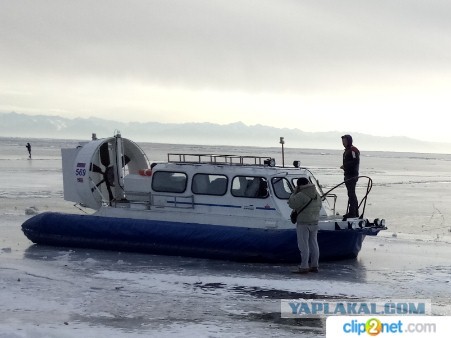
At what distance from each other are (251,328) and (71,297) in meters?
2.52

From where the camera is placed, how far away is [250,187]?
12398 millimetres

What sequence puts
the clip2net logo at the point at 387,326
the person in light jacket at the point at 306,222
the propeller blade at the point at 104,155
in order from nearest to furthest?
the clip2net logo at the point at 387,326 → the person in light jacket at the point at 306,222 → the propeller blade at the point at 104,155

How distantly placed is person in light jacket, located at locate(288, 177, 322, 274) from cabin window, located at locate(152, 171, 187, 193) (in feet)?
9.07

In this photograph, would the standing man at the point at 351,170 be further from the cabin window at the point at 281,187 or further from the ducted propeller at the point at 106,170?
the ducted propeller at the point at 106,170

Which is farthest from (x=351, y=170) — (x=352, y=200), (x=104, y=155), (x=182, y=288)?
(x=104, y=155)

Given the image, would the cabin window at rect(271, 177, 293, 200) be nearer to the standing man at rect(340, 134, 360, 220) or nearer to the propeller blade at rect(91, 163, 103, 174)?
the standing man at rect(340, 134, 360, 220)

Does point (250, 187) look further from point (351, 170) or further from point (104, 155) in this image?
point (104, 155)

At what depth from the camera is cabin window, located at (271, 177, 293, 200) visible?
12203mm

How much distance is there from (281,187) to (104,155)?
166 inches

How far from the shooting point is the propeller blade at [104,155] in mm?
14594

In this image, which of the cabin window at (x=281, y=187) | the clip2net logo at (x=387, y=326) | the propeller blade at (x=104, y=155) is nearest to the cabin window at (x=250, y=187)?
the cabin window at (x=281, y=187)

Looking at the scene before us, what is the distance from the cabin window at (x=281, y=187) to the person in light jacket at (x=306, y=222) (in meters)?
1.24

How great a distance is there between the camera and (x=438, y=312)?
27.2 ft

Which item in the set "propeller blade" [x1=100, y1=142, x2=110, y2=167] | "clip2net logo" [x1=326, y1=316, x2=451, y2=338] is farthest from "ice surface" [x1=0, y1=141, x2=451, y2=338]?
"propeller blade" [x1=100, y1=142, x2=110, y2=167]
